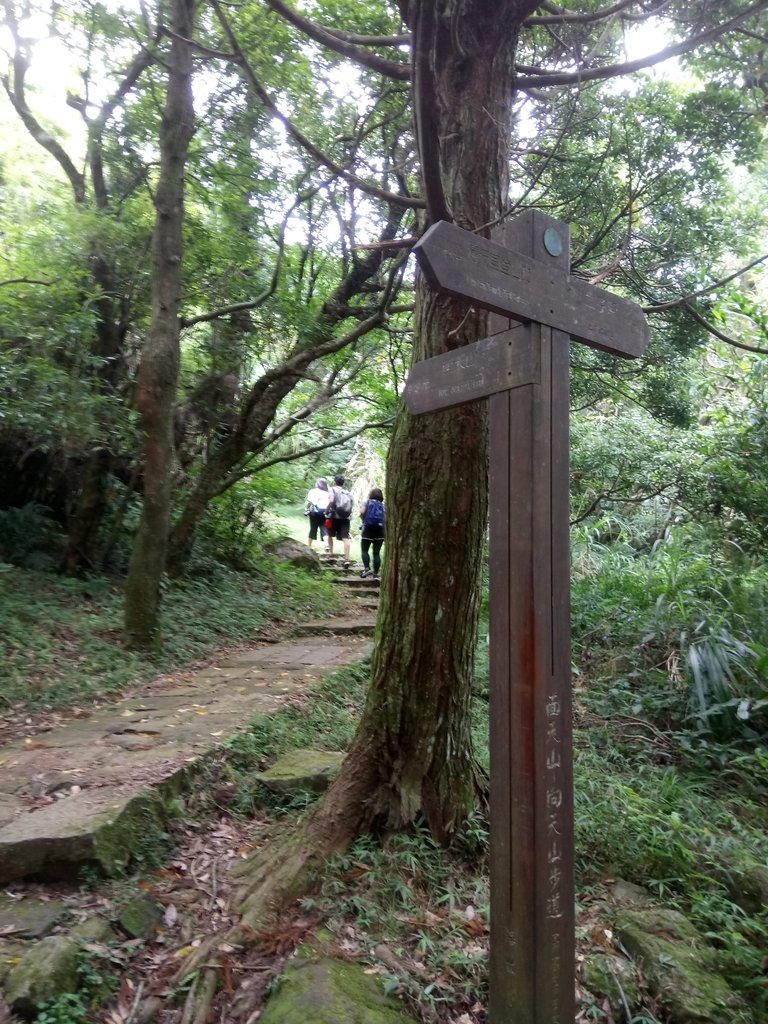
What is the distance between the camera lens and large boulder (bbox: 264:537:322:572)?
42.8 feet

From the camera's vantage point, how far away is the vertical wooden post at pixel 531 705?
242 centimetres

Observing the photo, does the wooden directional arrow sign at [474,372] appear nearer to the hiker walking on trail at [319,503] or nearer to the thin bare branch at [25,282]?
the thin bare branch at [25,282]

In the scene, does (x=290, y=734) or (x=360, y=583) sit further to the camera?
(x=360, y=583)

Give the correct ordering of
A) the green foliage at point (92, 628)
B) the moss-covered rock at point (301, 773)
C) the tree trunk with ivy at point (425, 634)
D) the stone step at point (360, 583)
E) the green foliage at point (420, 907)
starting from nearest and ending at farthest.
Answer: the green foliage at point (420, 907)
the tree trunk with ivy at point (425, 634)
the moss-covered rock at point (301, 773)
the green foliage at point (92, 628)
the stone step at point (360, 583)

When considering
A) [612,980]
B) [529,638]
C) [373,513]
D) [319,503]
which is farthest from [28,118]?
[612,980]

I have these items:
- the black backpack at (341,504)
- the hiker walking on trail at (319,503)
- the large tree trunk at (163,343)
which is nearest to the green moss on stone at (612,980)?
the large tree trunk at (163,343)

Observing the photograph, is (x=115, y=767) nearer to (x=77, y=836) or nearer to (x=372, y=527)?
(x=77, y=836)

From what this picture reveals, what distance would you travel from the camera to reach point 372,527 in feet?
42.6

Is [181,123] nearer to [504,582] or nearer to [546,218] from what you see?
[546,218]

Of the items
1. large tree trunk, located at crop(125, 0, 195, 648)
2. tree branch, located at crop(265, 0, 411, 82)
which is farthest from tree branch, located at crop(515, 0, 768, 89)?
large tree trunk, located at crop(125, 0, 195, 648)

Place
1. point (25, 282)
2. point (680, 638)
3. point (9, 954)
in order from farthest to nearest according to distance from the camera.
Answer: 1. point (25, 282)
2. point (680, 638)
3. point (9, 954)

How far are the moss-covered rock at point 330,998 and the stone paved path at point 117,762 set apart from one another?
1.10 metres

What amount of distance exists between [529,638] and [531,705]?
219 millimetres

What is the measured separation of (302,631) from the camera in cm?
939
